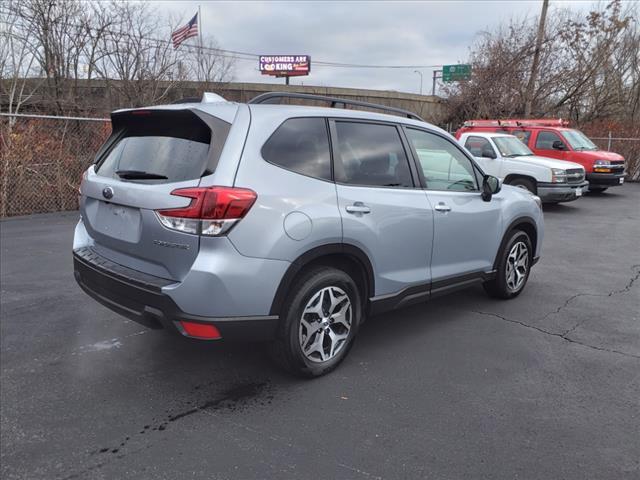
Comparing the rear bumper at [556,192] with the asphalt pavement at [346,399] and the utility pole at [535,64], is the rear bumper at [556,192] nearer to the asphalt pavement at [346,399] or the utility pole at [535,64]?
the asphalt pavement at [346,399]

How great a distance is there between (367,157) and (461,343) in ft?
5.62

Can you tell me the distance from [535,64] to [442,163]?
827 inches

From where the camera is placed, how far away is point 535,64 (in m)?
22.2

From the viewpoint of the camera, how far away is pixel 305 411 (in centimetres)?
299

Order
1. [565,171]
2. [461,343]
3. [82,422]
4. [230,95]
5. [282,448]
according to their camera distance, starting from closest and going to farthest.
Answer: [282,448]
[82,422]
[461,343]
[565,171]
[230,95]

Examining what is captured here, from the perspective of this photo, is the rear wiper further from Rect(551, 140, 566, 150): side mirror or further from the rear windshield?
Rect(551, 140, 566, 150): side mirror

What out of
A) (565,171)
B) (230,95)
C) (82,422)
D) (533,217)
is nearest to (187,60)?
(230,95)

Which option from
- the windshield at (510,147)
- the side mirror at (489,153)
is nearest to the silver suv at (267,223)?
the side mirror at (489,153)

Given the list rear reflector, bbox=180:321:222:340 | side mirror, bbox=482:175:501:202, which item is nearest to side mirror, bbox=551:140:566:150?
side mirror, bbox=482:175:501:202

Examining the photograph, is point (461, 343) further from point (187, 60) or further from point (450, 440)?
point (187, 60)

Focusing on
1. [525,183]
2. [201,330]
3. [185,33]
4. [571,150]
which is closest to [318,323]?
[201,330]

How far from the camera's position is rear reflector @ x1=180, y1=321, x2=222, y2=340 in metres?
2.81

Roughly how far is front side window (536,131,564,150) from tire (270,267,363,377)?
12.2 meters

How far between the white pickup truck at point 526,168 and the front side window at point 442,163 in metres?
7.30
